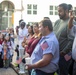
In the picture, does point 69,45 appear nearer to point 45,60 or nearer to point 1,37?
point 45,60

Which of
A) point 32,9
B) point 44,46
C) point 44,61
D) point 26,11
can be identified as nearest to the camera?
point 44,61

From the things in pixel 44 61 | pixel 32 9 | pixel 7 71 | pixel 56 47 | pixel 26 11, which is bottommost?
pixel 7 71

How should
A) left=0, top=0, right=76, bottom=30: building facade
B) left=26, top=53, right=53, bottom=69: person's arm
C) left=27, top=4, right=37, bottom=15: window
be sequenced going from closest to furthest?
left=26, top=53, right=53, bottom=69: person's arm, left=0, top=0, right=76, bottom=30: building facade, left=27, top=4, right=37, bottom=15: window

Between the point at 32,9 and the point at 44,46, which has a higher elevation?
the point at 32,9

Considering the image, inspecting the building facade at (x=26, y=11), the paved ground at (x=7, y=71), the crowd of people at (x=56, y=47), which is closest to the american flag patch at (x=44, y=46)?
the crowd of people at (x=56, y=47)

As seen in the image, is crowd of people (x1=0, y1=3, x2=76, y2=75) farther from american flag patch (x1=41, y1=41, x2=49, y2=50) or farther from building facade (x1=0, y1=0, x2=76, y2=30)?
building facade (x1=0, y1=0, x2=76, y2=30)

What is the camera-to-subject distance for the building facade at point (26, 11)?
38.2 meters

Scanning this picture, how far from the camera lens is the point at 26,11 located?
39.2m

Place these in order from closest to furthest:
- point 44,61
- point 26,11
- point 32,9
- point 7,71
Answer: point 44,61 → point 7,71 → point 26,11 → point 32,9

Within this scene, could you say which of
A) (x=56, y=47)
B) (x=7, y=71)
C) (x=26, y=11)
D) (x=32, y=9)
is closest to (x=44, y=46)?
(x=56, y=47)

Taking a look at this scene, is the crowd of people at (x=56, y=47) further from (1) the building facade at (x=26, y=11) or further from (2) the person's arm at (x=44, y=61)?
(1) the building facade at (x=26, y=11)

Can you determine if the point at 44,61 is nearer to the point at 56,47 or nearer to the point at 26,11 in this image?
the point at 56,47

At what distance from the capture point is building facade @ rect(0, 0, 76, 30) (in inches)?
1505

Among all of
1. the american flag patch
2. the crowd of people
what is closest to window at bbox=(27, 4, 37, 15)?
the crowd of people
